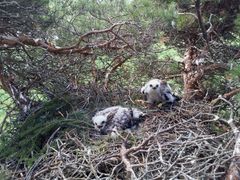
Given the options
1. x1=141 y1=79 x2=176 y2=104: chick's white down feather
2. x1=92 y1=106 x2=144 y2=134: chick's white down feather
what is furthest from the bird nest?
x1=141 y1=79 x2=176 y2=104: chick's white down feather

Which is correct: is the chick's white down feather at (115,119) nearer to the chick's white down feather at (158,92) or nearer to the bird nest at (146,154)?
the bird nest at (146,154)

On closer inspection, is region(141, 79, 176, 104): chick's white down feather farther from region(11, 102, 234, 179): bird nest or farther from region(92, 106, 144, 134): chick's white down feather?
region(11, 102, 234, 179): bird nest

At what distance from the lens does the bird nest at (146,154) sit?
8.09 feet

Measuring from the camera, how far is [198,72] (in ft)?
13.6

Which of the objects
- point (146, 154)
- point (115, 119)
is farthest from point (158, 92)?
point (146, 154)

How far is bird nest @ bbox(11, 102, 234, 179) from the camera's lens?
246 cm

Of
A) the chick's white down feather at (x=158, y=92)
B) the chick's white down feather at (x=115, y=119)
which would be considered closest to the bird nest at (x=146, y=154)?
the chick's white down feather at (x=115, y=119)

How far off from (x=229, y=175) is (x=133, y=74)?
2.50 metres

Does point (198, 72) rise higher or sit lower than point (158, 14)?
lower

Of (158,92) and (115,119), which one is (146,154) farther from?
(158,92)

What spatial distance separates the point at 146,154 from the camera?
9.39 feet

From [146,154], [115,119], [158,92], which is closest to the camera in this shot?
[146,154]

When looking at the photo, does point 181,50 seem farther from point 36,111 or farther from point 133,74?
point 36,111

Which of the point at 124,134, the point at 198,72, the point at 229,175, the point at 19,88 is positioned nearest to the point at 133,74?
the point at 198,72
